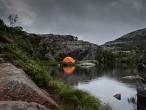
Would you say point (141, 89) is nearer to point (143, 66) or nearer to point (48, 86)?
point (143, 66)

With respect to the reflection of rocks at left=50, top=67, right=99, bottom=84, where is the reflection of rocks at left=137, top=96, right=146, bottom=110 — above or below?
below

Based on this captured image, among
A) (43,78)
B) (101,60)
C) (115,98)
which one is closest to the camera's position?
(43,78)

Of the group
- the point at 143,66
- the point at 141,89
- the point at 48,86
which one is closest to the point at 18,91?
the point at 48,86

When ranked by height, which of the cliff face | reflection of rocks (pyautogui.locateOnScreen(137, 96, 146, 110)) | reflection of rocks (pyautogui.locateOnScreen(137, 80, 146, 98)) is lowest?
reflection of rocks (pyautogui.locateOnScreen(137, 96, 146, 110))

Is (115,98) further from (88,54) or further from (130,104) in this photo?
(88,54)

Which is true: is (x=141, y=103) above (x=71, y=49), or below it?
below

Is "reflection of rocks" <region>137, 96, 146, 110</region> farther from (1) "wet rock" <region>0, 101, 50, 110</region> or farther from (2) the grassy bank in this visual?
(1) "wet rock" <region>0, 101, 50, 110</region>

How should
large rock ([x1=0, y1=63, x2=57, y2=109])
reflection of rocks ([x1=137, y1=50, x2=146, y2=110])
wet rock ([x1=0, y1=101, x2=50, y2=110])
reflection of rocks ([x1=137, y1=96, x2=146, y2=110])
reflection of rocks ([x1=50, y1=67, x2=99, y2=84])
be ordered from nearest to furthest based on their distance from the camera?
wet rock ([x1=0, y1=101, x2=50, y2=110])
large rock ([x1=0, y1=63, x2=57, y2=109])
reflection of rocks ([x1=137, y1=96, x2=146, y2=110])
reflection of rocks ([x1=137, y1=50, x2=146, y2=110])
reflection of rocks ([x1=50, y1=67, x2=99, y2=84])

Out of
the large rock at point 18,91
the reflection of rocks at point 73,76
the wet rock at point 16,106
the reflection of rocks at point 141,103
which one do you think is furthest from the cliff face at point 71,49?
the wet rock at point 16,106

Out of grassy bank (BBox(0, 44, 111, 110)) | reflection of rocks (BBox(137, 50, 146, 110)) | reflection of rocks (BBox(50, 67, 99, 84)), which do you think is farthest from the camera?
reflection of rocks (BBox(50, 67, 99, 84))

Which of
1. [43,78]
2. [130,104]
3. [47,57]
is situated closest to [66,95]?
[43,78]

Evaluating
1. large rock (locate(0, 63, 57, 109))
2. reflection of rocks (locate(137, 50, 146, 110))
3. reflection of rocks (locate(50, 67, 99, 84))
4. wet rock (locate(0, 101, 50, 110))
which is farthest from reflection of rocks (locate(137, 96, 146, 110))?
wet rock (locate(0, 101, 50, 110))

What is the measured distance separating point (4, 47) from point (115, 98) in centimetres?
2529

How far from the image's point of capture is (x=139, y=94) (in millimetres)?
40531
